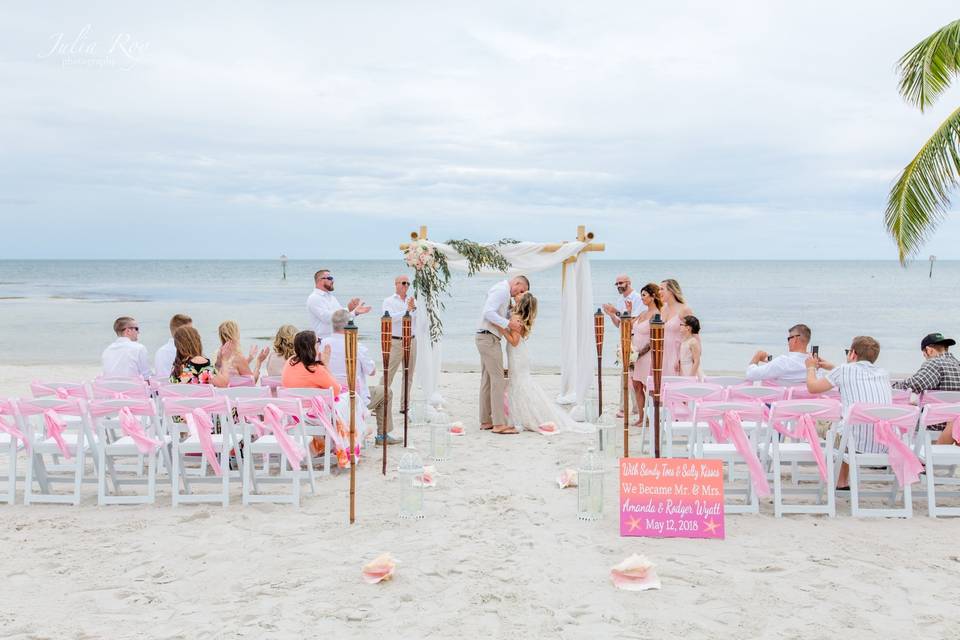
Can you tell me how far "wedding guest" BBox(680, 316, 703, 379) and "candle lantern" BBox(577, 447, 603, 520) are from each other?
10.1 feet

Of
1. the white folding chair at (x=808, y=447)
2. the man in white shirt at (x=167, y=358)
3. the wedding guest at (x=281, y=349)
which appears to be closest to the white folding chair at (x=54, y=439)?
the man in white shirt at (x=167, y=358)

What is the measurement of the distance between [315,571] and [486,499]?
6.30 ft

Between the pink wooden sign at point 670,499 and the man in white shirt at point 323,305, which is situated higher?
the man in white shirt at point 323,305

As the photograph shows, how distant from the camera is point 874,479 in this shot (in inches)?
244

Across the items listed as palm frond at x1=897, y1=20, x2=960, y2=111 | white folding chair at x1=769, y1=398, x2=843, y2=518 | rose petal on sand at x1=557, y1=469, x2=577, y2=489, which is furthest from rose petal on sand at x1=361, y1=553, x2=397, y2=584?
palm frond at x1=897, y1=20, x2=960, y2=111

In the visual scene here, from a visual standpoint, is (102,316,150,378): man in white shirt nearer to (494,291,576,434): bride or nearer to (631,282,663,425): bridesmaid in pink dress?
(494,291,576,434): bride

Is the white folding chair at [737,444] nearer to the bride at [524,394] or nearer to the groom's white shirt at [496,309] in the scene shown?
the bride at [524,394]

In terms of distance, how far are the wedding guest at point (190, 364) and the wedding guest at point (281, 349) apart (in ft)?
1.98

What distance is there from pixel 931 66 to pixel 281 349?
7.65m

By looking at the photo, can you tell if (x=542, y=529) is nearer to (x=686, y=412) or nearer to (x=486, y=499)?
(x=486, y=499)

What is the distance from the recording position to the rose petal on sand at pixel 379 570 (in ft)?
15.2

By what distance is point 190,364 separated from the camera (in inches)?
292

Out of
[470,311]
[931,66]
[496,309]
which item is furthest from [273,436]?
[470,311]

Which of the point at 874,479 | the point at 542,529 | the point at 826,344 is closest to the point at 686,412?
the point at 874,479
